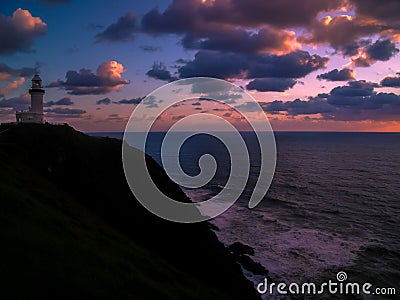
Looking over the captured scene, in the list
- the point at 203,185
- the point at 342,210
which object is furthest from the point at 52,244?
the point at 203,185

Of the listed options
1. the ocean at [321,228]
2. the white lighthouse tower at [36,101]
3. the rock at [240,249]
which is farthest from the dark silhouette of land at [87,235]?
the ocean at [321,228]

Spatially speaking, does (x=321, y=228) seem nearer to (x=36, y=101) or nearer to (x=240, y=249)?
(x=240, y=249)

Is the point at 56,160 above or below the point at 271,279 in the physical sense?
above

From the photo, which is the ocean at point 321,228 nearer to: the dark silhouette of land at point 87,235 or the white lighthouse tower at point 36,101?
the dark silhouette of land at point 87,235

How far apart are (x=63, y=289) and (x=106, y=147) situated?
39.9 meters

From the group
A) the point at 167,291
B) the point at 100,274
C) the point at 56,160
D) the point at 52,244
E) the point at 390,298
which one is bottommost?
the point at 390,298

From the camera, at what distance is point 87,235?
24797 mm

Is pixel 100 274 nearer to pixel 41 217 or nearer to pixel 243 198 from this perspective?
pixel 41 217

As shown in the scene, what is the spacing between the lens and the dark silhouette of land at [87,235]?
53.6 ft

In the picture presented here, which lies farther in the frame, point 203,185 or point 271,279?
point 203,185

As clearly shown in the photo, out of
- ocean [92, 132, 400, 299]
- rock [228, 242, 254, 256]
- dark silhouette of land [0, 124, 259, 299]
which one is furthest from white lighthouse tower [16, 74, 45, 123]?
rock [228, 242, 254, 256]

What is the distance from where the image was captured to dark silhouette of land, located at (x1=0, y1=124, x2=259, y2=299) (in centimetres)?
1634

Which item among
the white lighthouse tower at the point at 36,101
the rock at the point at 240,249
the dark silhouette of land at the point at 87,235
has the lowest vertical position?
the rock at the point at 240,249

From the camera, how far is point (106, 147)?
5325 cm
